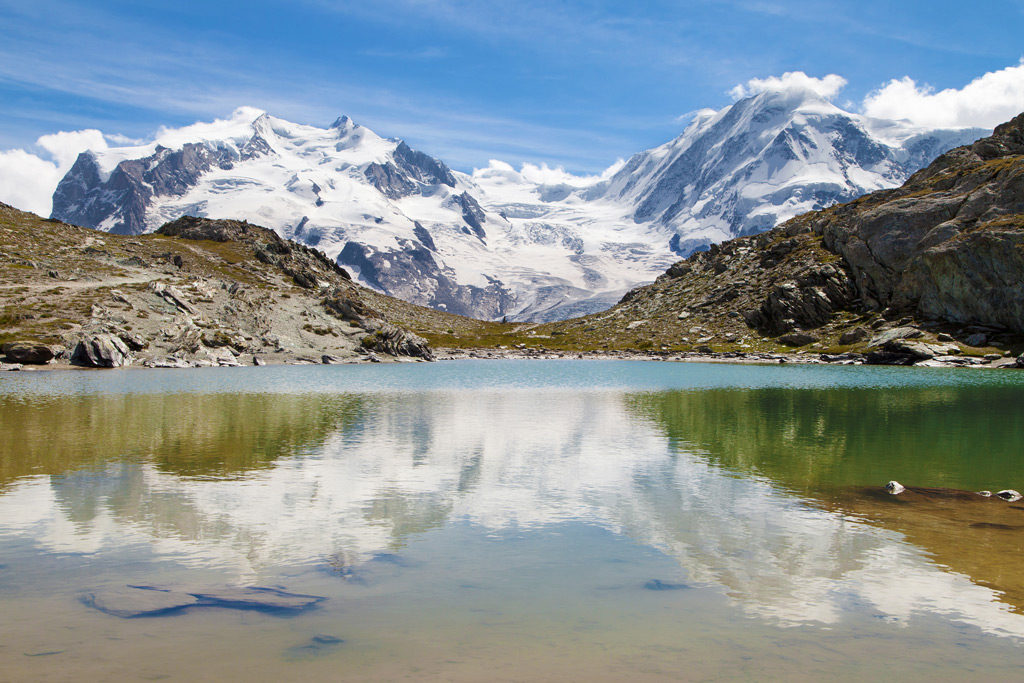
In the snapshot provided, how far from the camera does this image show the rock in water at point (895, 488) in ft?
76.3

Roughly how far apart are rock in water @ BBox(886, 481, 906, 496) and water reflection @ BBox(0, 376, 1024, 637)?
6.06ft

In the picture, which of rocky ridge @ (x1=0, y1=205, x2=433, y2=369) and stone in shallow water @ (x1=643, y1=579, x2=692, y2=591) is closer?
stone in shallow water @ (x1=643, y1=579, x2=692, y2=591)

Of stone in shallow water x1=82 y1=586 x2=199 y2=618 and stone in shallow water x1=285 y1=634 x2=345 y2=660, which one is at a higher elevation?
stone in shallow water x1=285 y1=634 x2=345 y2=660

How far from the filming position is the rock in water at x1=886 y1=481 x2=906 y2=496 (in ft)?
76.3

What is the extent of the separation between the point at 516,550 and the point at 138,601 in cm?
868

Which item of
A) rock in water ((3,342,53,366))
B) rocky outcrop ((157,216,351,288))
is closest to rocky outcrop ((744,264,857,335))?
rocky outcrop ((157,216,351,288))

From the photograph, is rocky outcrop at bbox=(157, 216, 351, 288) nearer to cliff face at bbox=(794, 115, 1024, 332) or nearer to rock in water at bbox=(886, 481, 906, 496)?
cliff face at bbox=(794, 115, 1024, 332)

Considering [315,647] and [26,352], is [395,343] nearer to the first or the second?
[26,352]

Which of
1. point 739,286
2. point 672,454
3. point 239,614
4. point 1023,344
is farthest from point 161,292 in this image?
point 1023,344

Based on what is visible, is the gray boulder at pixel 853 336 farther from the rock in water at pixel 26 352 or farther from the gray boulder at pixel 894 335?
the rock in water at pixel 26 352

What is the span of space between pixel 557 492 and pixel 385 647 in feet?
42.2

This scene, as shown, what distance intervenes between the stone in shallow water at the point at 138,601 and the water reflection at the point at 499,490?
1391mm

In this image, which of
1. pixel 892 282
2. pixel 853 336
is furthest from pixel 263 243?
pixel 892 282

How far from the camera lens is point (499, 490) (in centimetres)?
2416
